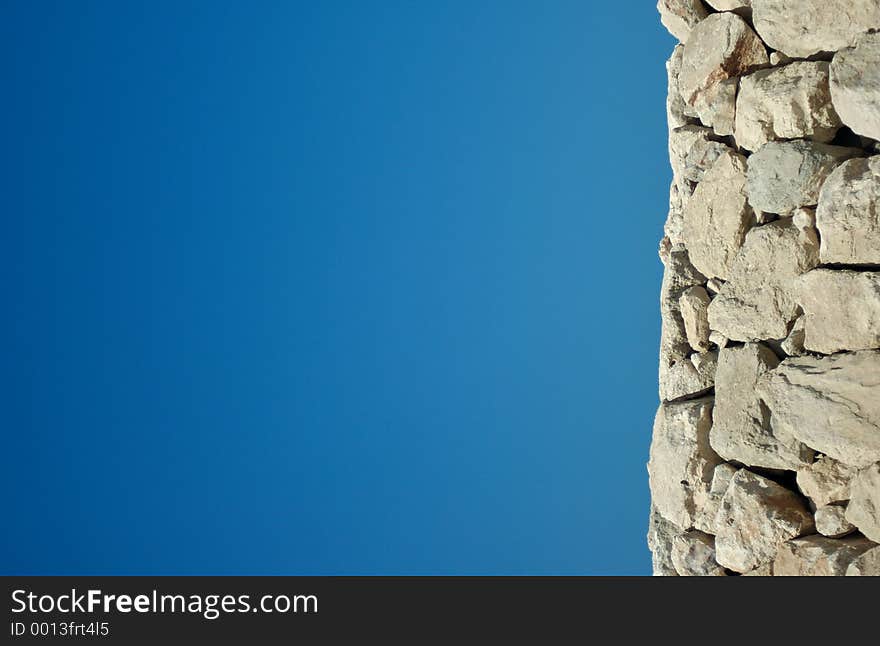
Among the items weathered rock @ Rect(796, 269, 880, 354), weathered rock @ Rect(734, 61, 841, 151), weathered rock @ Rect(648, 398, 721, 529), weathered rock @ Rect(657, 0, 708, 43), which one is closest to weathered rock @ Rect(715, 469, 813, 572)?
weathered rock @ Rect(648, 398, 721, 529)

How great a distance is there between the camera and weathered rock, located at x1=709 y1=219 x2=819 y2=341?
2975 mm

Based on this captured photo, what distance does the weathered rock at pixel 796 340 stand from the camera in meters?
2.98

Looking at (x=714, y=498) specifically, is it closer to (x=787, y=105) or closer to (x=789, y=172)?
(x=789, y=172)

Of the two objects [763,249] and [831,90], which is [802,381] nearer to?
[763,249]

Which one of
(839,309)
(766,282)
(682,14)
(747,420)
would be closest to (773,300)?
(766,282)

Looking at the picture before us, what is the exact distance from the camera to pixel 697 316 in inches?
136

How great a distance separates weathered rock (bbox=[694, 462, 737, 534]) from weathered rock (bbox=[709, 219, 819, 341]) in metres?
0.46

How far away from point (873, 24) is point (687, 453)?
1.56m

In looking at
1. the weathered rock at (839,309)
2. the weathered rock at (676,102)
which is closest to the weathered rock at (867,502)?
→ the weathered rock at (839,309)

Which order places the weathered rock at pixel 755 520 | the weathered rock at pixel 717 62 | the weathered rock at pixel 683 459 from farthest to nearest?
the weathered rock at pixel 683 459
the weathered rock at pixel 717 62
the weathered rock at pixel 755 520

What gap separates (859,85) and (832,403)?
0.94 metres

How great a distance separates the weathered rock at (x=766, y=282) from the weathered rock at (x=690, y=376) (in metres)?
0.18

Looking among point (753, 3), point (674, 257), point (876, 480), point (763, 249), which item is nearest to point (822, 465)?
point (876, 480)

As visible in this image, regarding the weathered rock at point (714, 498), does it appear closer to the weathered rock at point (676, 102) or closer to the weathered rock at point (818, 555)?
the weathered rock at point (818, 555)
